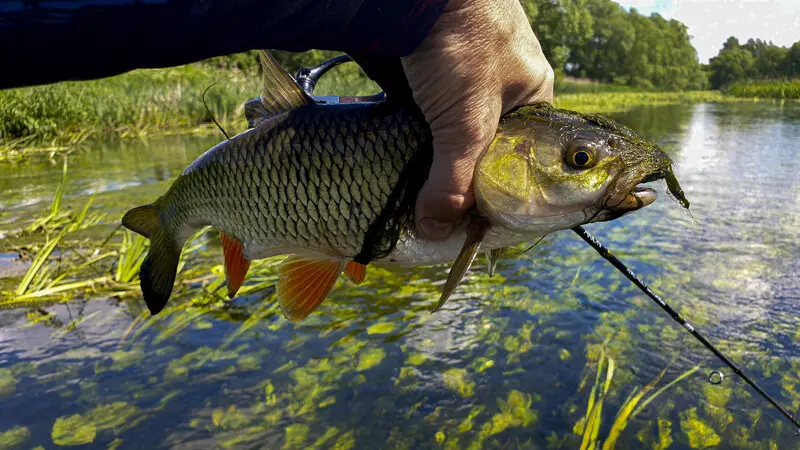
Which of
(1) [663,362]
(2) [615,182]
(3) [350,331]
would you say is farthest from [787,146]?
(2) [615,182]

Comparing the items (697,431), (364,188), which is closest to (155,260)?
(364,188)

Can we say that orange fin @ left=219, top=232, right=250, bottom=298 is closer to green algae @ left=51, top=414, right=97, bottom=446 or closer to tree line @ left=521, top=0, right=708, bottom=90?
green algae @ left=51, top=414, right=97, bottom=446

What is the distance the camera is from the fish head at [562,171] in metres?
1.62

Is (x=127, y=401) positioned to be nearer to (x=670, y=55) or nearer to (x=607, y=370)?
(x=607, y=370)

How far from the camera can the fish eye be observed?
1.62 m

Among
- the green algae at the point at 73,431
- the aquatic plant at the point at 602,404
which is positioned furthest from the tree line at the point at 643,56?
the green algae at the point at 73,431

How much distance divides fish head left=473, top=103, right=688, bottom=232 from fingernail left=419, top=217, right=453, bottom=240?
0.14 metres

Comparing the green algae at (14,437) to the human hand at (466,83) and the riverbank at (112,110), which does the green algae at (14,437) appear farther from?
the riverbank at (112,110)

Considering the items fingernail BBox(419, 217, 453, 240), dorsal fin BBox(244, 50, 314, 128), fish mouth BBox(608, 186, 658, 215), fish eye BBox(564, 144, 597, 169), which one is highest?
dorsal fin BBox(244, 50, 314, 128)

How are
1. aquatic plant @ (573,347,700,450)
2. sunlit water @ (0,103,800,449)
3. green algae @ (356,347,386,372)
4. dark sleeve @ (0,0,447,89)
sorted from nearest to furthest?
1. dark sleeve @ (0,0,447,89)
2. aquatic plant @ (573,347,700,450)
3. sunlit water @ (0,103,800,449)
4. green algae @ (356,347,386,372)

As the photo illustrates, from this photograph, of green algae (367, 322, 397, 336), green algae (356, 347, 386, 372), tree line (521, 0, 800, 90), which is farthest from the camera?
tree line (521, 0, 800, 90)

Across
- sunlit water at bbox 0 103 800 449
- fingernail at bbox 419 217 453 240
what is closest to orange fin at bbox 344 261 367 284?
fingernail at bbox 419 217 453 240

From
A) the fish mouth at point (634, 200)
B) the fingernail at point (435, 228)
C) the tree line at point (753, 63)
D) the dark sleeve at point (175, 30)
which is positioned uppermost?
the dark sleeve at point (175, 30)

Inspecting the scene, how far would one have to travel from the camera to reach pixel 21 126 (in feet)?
45.0
